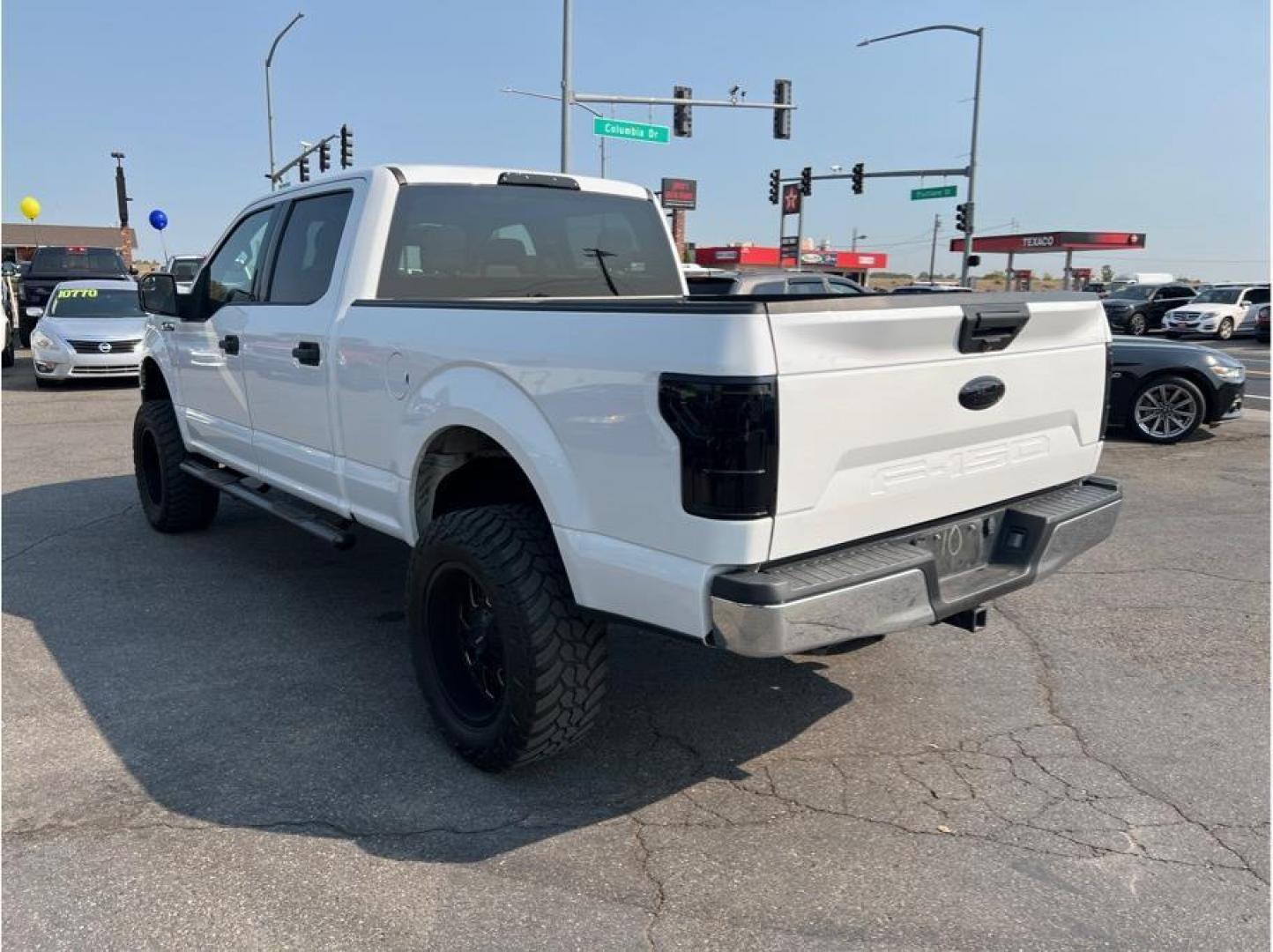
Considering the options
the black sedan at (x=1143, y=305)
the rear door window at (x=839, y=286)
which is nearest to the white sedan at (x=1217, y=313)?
the black sedan at (x=1143, y=305)

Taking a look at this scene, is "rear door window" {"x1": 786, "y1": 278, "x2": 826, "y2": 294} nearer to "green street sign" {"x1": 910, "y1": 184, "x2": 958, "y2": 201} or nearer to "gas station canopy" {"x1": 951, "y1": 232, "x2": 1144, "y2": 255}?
"green street sign" {"x1": 910, "y1": 184, "x2": 958, "y2": 201}

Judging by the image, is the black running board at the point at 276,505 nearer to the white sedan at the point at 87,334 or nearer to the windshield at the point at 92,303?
the white sedan at the point at 87,334

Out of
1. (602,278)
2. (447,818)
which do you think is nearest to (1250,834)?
(447,818)

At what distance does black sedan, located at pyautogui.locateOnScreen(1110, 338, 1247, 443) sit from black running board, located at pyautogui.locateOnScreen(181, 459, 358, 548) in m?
8.45

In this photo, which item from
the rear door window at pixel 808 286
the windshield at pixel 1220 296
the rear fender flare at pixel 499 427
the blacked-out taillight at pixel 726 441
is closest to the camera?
the blacked-out taillight at pixel 726 441

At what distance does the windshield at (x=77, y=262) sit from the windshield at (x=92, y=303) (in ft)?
15.8

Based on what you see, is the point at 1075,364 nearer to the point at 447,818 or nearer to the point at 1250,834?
the point at 1250,834

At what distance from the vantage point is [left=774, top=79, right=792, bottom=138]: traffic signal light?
25.1 meters

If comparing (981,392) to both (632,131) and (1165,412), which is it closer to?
(1165,412)


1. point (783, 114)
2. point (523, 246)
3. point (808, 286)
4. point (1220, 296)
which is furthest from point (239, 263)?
point (1220, 296)

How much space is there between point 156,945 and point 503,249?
301 centimetres

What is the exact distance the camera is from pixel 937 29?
2795cm

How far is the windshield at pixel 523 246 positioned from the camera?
4164 millimetres

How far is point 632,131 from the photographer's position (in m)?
23.2
